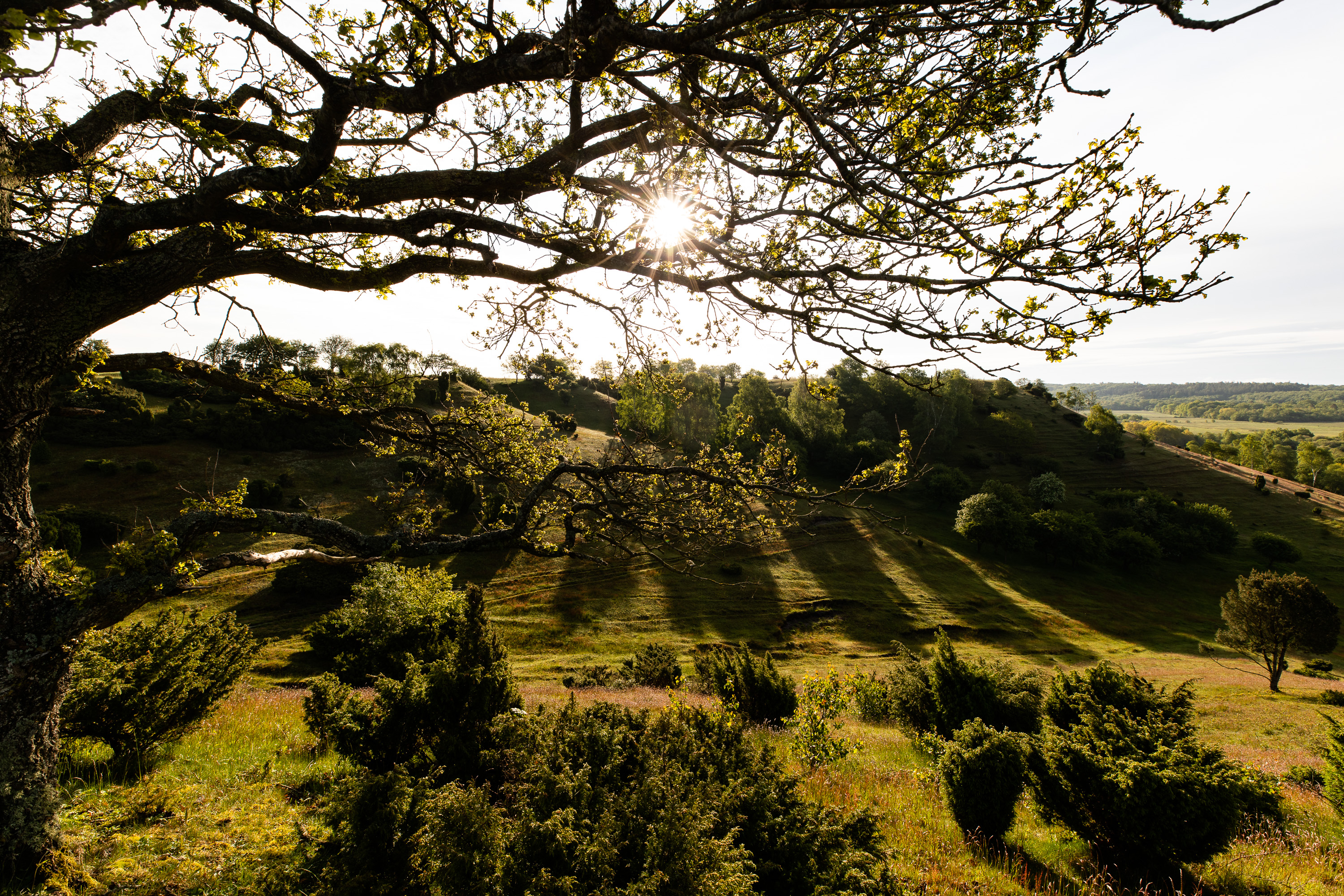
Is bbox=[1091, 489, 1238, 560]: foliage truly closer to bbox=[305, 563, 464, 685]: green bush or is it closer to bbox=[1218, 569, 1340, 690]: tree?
bbox=[1218, 569, 1340, 690]: tree

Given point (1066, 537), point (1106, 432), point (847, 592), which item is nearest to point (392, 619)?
point (847, 592)

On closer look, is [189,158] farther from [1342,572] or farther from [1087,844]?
[1342,572]

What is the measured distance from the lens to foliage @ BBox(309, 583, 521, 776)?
7266mm

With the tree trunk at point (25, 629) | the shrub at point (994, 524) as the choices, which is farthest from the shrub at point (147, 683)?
the shrub at point (994, 524)

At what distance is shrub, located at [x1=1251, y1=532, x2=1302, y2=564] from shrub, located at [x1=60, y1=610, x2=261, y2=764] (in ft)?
270

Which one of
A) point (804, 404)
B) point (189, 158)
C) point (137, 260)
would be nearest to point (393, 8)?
point (189, 158)

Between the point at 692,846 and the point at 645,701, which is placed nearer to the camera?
the point at 692,846

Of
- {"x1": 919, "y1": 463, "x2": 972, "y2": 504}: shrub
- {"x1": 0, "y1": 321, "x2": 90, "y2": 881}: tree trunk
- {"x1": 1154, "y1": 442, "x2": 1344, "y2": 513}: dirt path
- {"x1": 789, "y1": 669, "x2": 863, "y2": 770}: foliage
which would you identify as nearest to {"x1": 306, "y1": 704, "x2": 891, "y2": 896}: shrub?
{"x1": 0, "y1": 321, "x2": 90, "y2": 881}: tree trunk

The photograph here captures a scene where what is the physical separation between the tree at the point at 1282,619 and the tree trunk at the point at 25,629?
47.1 metres

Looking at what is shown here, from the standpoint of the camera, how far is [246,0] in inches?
168

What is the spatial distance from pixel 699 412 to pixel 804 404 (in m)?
15.2

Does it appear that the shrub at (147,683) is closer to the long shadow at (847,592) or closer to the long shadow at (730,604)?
the long shadow at (730,604)

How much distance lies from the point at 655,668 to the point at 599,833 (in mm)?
18332

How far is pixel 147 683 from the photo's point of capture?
7.32 metres
